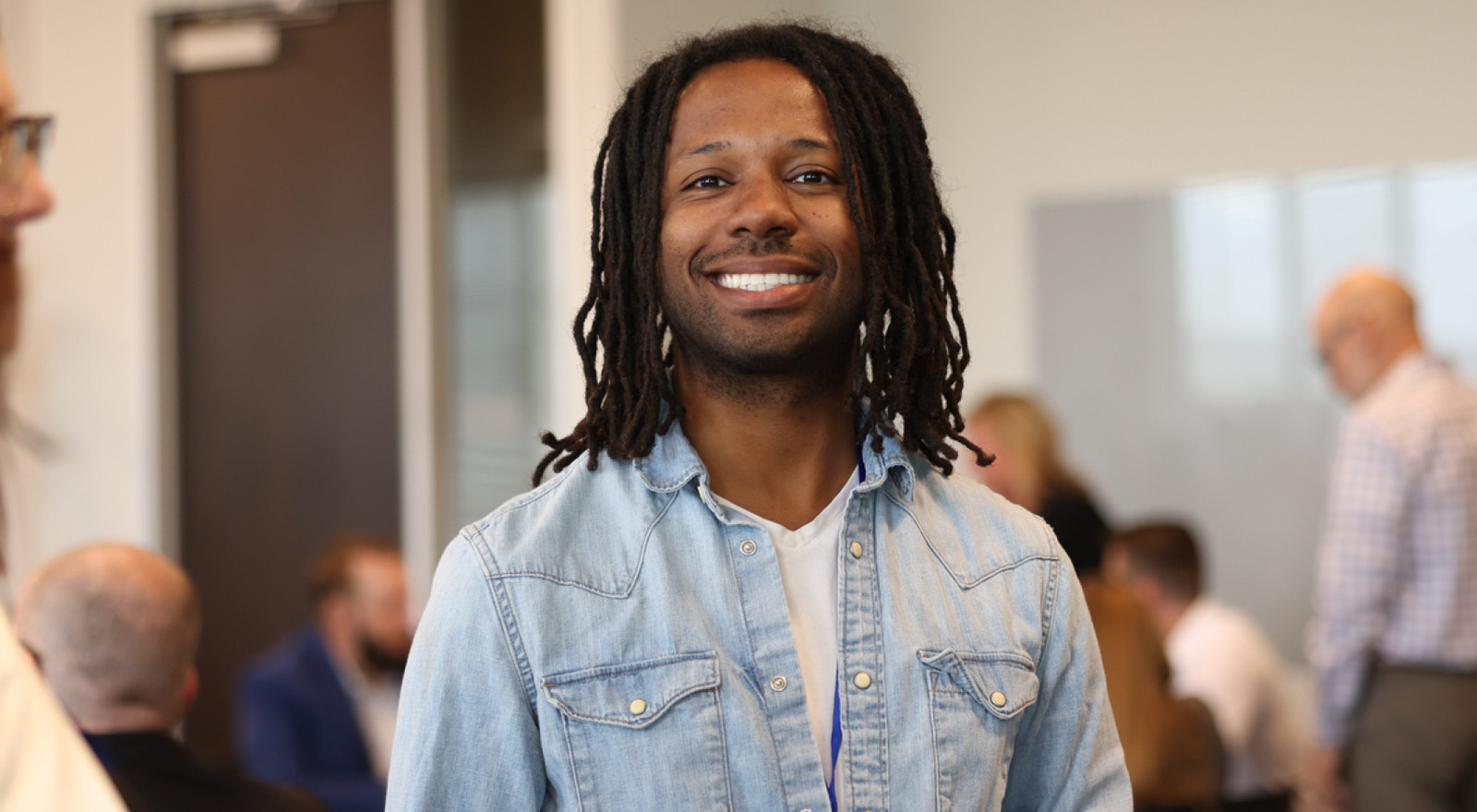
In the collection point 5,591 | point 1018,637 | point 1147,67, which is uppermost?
point 1147,67

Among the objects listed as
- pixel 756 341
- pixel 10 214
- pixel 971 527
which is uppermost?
pixel 10 214

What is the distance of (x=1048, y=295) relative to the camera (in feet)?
15.4

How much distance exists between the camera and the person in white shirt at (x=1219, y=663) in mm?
3158

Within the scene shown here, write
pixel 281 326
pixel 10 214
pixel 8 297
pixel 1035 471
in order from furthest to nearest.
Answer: pixel 281 326
pixel 1035 471
pixel 10 214
pixel 8 297

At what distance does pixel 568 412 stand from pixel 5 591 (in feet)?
4.97

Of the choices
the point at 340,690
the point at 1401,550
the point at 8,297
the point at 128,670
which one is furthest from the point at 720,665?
the point at 1401,550

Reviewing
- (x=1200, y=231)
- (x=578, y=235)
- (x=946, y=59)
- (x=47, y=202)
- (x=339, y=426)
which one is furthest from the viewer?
(x=946, y=59)

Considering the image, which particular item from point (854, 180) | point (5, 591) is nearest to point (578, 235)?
point (5, 591)

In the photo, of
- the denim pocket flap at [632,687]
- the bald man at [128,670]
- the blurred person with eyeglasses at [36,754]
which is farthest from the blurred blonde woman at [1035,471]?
the blurred person with eyeglasses at [36,754]

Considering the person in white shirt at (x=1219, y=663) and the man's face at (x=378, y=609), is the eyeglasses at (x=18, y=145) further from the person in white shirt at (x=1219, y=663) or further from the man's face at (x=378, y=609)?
the person in white shirt at (x=1219, y=663)

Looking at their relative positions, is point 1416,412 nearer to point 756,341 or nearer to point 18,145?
point 756,341

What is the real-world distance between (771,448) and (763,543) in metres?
0.10

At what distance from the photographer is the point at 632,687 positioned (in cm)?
116

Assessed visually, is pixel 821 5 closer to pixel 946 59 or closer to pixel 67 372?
pixel 946 59
